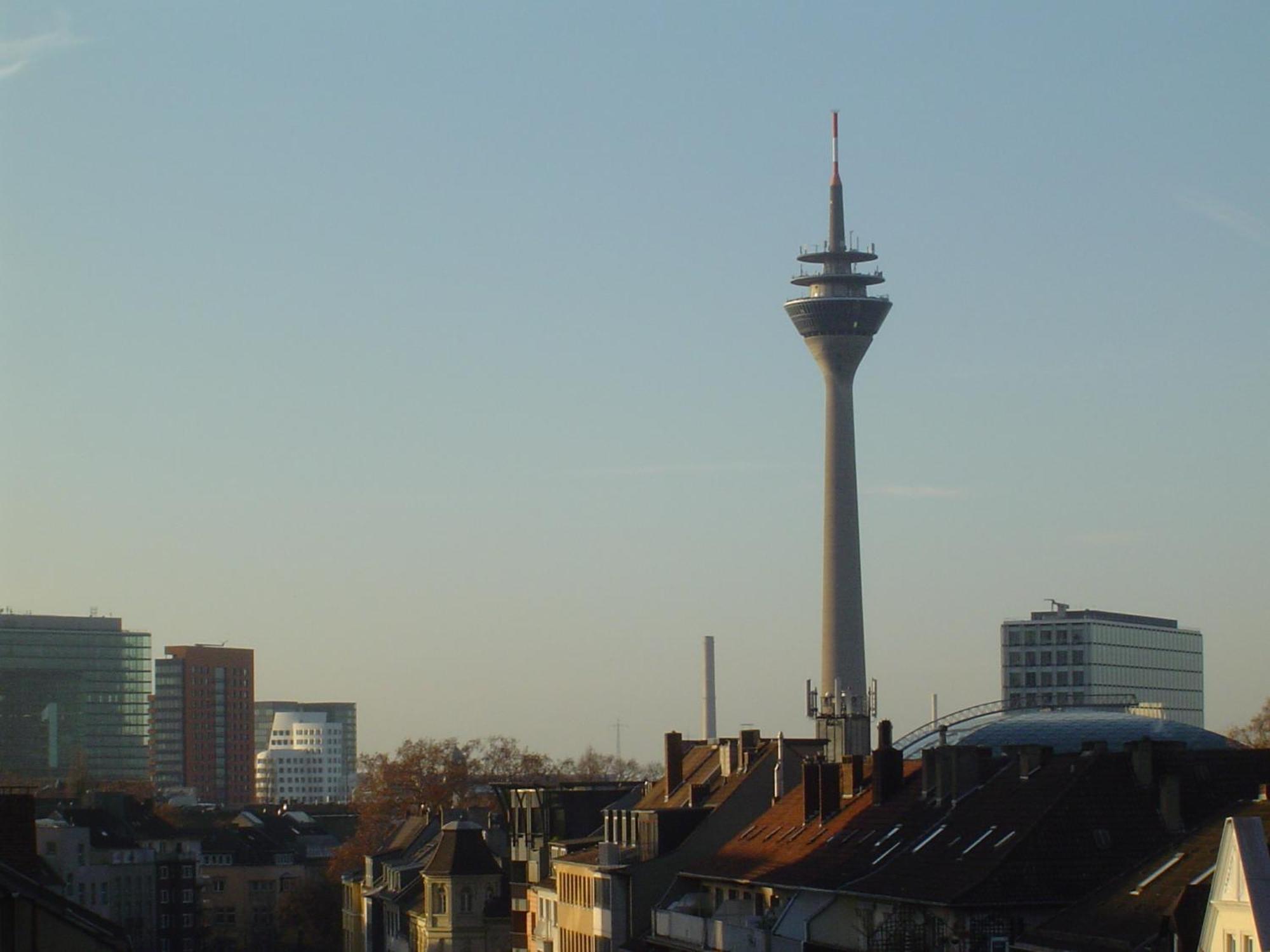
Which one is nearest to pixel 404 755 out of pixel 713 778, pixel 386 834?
pixel 386 834

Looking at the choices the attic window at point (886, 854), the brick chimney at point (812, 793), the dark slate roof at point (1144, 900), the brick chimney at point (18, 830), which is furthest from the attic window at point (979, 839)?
the brick chimney at point (18, 830)

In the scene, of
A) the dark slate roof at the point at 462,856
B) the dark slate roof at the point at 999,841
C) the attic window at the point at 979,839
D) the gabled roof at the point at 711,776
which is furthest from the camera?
the dark slate roof at the point at 462,856

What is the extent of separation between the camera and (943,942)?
5709cm

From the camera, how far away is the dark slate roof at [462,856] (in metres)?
102

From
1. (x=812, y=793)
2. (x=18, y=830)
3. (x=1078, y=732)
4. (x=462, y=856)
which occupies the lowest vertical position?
(x=462, y=856)

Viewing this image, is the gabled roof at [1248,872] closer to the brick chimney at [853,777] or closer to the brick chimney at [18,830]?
the brick chimney at [18,830]

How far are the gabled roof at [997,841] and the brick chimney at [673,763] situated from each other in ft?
68.2

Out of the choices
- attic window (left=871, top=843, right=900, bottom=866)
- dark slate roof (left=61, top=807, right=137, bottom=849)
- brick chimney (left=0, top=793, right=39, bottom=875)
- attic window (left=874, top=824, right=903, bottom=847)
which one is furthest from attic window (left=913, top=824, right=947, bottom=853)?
dark slate roof (left=61, top=807, right=137, bottom=849)

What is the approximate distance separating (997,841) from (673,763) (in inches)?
1399

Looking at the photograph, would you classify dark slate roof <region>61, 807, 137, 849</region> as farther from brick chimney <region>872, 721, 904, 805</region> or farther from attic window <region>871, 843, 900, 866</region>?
attic window <region>871, 843, 900, 866</region>

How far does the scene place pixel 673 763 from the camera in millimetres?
95188

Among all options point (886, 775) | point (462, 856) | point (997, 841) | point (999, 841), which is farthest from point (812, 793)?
point (462, 856)

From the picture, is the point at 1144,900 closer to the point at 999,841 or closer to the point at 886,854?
the point at 999,841

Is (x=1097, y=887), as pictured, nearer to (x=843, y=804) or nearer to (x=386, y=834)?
(x=843, y=804)
